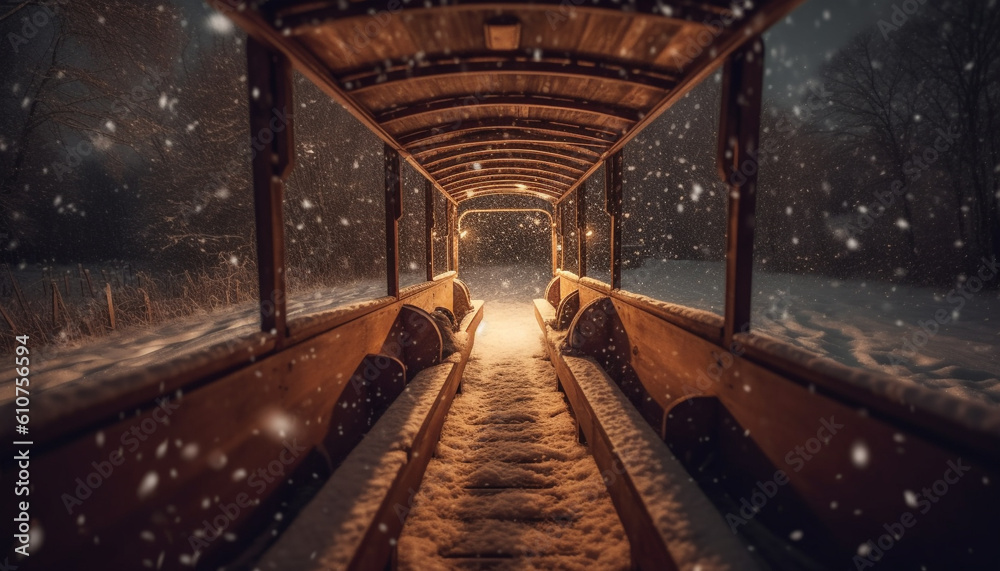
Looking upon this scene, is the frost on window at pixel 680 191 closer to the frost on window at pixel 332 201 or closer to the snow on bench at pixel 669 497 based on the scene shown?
the frost on window at pixel 332 201

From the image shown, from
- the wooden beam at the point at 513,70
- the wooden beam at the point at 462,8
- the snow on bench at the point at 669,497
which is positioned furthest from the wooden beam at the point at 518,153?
the snow on bench at the point at 669,497

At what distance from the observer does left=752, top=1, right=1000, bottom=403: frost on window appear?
367 inches

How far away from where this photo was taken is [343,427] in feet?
10.7

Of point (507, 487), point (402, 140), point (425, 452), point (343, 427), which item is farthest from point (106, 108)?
point (507, 487)

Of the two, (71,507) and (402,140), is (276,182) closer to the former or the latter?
(71,507)

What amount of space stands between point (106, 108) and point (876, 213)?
3265 cm

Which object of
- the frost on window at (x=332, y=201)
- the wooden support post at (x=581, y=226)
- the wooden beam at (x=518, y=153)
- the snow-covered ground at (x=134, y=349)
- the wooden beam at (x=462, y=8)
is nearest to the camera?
the wooden beam at (x=462, y=8)

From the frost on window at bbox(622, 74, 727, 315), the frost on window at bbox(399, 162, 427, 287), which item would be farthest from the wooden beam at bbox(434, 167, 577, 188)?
the frost on window at bbox(622, 74, 727, 315)

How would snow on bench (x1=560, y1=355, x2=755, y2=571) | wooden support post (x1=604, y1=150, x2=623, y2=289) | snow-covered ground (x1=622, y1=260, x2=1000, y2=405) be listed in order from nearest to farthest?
snow on bench (x1=560, y1=355, x2=755, y2=571)
wooden support post (x1=604, y1=150, x2=623, y2=289)
snow-covered ground (x1=622, y1=260, x2=1000, y2=405)

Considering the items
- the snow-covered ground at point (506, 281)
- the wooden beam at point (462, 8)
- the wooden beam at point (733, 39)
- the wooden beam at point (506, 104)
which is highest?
the wooden beam at point (506, 104)

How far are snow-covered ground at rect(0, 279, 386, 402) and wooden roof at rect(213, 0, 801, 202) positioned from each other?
10.2 feet

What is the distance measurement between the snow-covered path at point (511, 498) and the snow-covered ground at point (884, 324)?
7.03 m

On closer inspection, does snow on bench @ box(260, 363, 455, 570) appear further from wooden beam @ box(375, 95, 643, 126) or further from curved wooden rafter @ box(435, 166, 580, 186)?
curved wooden rafter @ box(435, 166, 580, 186)

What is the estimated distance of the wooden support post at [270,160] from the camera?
8.25 feet
